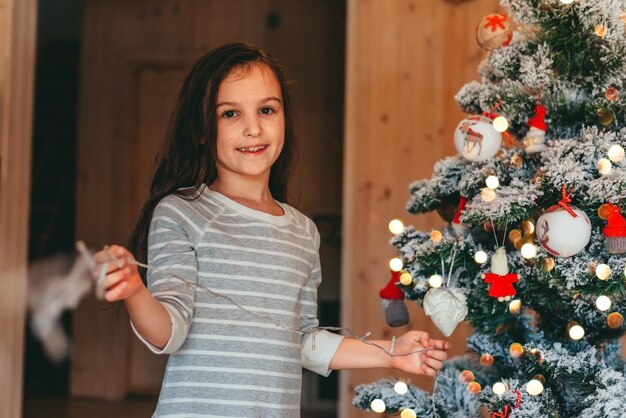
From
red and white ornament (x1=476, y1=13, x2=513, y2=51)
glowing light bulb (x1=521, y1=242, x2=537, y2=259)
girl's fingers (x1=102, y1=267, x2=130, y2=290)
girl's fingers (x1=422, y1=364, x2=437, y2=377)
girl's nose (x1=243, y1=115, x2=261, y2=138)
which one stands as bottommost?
girl's fingers (x1=422, y1=364, x2=437, y2=377)

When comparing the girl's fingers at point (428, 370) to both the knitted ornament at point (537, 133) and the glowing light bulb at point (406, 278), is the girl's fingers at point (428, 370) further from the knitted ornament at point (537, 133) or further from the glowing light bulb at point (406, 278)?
the knitted ornament at point (537, 133)

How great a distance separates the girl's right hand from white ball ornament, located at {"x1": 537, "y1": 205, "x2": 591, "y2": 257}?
72 centimetres

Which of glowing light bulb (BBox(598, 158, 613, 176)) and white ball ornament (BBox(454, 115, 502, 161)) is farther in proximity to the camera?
white ball ornament (BBox(454, 115, 502, 161))

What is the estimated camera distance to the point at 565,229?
1397 millimetres

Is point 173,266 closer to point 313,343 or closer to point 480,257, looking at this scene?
point 313,343

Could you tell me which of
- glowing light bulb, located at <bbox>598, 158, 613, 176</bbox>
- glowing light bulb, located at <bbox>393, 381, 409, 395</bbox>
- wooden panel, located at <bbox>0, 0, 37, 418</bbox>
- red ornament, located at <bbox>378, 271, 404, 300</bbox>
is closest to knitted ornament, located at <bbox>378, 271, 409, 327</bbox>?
red ornament, located at <bbox>378, 271, 404, 300</bbox>

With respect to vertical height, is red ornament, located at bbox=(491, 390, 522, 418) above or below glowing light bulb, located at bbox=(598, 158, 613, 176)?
below

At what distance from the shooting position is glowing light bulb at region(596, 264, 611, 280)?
141 centimetres

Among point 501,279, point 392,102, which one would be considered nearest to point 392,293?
point 501,279

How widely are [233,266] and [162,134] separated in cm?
173

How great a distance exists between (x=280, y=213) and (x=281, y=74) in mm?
261

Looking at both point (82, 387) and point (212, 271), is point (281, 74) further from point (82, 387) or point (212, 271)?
point (82, 387)

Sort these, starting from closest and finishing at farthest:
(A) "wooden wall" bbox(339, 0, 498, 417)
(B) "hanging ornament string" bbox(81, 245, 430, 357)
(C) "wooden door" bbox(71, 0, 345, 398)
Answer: (B) "hanging ornament string" bbox(81, 245, 430, 357) → (A) "wooden wall" bbox(339, 0, 498, 417) → (C) "wooden door" bbox(71, 0, 345, 398)

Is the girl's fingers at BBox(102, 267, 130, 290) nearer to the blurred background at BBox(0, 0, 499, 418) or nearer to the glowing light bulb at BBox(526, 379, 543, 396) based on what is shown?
the glowing light bulb at BBox(526, 379, 543, 396)
